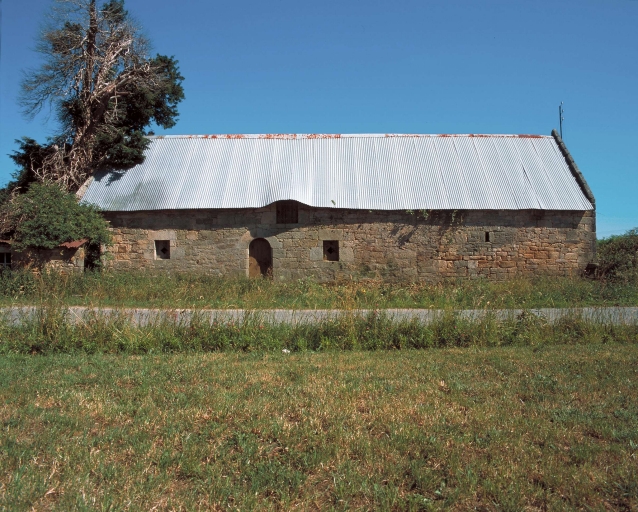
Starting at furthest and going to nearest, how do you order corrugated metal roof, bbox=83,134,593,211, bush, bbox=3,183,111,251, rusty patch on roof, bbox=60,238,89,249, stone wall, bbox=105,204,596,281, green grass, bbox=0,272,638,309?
corrugated metal roof, bbox=83,134,593,211
stone wall, bbox=105,204,596,281
rusty patch on roof, bbox=60,238,89,249
bush, bbox=3,183,111,251
green grass, bbox=0,272,638,309

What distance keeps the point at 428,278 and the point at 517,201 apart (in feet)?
12.8

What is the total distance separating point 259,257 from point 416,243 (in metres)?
5.25

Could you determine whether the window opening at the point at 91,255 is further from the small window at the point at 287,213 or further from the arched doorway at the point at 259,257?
the small window at the point at 287,213

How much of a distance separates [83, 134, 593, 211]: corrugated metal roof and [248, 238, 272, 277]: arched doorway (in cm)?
137

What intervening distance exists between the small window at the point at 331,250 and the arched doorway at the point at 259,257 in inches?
73.6

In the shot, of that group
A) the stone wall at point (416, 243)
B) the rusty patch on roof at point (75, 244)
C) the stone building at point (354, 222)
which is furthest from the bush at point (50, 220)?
the stone wall at point (416, 243)

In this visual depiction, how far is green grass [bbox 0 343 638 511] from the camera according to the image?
132 inches

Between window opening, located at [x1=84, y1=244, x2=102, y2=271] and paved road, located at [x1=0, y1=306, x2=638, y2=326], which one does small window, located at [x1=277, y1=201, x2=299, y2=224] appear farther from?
paved road, located at [x1=0, y1=306, x2=638, y2=326]

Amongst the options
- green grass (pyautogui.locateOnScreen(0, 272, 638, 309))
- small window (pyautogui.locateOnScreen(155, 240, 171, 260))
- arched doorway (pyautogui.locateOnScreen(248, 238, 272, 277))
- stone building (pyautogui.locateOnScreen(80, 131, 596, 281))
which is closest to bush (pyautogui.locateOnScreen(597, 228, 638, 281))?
stone building (pyautogui.locateOnScreen(80, 131, 596, 281))

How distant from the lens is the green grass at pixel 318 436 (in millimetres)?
3346

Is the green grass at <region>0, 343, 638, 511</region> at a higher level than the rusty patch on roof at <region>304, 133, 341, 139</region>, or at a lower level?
lower

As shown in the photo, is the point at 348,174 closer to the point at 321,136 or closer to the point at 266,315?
the point at 321,136

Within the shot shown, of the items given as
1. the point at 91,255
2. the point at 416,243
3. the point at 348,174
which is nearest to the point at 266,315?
the point at 416,243

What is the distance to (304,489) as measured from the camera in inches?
135
